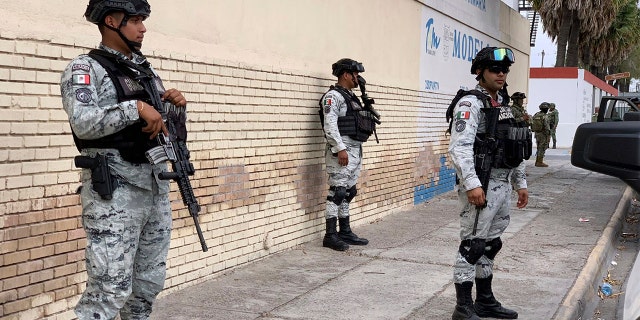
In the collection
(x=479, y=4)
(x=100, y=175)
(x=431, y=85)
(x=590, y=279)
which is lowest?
(x=590, y=279)

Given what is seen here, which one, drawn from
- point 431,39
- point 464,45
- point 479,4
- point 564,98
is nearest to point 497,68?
point 431,39

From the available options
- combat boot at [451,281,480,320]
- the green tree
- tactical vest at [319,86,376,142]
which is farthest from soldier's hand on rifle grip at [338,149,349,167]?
the green tree

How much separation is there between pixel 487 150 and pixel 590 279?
244 centimetres

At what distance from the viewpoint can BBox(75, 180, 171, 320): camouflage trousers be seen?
11.8 ft

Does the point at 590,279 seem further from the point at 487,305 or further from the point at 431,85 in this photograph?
the point at 431,85

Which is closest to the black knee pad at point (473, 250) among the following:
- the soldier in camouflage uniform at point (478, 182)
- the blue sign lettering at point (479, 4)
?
the soldier in camouflage uniform at point (478, 182)

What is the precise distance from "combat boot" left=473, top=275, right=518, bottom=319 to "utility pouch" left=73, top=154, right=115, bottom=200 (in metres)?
2.97

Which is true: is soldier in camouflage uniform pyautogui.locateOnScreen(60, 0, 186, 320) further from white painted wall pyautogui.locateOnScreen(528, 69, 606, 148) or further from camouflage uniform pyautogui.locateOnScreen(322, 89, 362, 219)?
white painted wall pyautogui.locateOnScreen(528, 69, 606, 148)

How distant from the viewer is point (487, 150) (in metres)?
5.21

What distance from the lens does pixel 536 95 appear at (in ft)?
106

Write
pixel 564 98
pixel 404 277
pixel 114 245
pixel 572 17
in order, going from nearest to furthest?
1. pixel 114 245
2. pixel 404 277
3. pixel 564 98
4. pixel 572 17

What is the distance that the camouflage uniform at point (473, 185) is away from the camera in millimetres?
5098

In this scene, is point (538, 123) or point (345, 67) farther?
point (538, 123)

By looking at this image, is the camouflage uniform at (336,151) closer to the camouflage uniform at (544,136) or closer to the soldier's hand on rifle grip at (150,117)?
the soldier's hand on rifle grip at (150,117)
